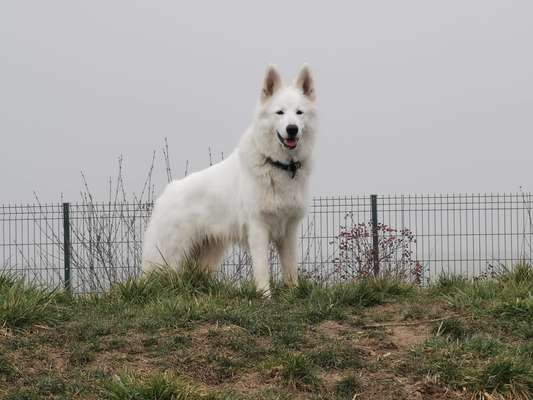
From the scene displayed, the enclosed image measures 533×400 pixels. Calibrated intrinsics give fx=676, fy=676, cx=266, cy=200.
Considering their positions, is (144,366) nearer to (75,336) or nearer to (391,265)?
(75,336)

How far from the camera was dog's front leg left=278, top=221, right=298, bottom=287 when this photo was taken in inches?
252

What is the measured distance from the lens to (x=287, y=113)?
6.11m

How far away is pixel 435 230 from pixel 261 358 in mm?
6611

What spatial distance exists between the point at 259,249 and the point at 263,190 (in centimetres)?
54

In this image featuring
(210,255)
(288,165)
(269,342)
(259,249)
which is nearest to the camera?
(269,342)

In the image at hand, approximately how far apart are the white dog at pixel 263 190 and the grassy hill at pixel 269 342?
30.9 inches

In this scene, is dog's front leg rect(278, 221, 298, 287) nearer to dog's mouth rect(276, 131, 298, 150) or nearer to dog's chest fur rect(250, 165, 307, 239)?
dog's chest fur rect(250, 165, 307, 239)

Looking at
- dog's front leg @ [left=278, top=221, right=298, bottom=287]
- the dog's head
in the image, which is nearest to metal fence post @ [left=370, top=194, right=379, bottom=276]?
dog's front leg @ [left=278, top=221, right=298, bottom=287]

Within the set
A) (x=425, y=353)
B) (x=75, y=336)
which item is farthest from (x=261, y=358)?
(x=75, y=336)

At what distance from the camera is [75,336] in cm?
444

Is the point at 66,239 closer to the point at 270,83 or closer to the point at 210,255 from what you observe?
the point at 210,255

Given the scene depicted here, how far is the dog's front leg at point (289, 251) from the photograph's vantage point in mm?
6395

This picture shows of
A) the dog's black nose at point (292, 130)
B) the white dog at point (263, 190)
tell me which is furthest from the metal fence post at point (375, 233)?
the dog's black nose at point (292, 130)

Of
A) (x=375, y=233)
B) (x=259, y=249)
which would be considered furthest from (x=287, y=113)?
(x=375, y=233)
